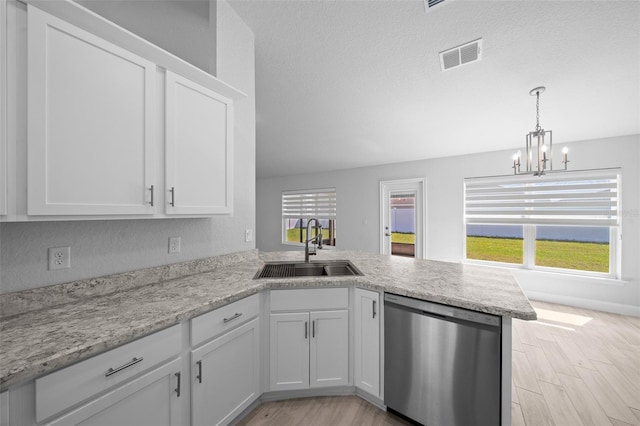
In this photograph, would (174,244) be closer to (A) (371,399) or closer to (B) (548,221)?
(A) (371,399)

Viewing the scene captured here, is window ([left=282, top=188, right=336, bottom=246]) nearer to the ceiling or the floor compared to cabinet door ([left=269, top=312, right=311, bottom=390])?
nearer to the ceiling

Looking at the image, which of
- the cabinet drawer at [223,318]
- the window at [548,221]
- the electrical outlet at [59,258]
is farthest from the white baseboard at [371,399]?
the window at [548,221]

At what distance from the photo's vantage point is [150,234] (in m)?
1.55

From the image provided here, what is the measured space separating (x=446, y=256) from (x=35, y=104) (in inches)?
205

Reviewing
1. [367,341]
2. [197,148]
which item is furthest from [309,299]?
[197,148]

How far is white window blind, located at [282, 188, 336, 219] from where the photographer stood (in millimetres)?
6143

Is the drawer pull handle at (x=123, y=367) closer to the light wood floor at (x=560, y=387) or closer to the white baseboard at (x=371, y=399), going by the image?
the light wood floor at (x=560, y=387)

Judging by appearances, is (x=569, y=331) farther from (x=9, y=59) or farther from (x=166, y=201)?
(x=9, y=59)

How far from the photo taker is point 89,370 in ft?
2.80

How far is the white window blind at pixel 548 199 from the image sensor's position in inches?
137

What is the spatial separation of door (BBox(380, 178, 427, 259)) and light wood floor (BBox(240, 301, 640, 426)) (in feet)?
7.27

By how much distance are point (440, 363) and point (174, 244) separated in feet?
6.13

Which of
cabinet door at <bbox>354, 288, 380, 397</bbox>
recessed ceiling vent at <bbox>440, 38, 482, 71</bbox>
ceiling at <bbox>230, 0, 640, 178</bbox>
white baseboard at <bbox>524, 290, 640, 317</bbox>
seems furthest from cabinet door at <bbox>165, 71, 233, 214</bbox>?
white baseboard at <bbox>524, 290, 640, 317</bbox>

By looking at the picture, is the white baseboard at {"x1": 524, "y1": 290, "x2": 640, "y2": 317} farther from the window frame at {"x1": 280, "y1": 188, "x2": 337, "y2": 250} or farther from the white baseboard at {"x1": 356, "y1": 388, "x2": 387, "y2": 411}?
the window frame at {"x1": 280, "y1": 188, "x2": 337, "y2": 250}
